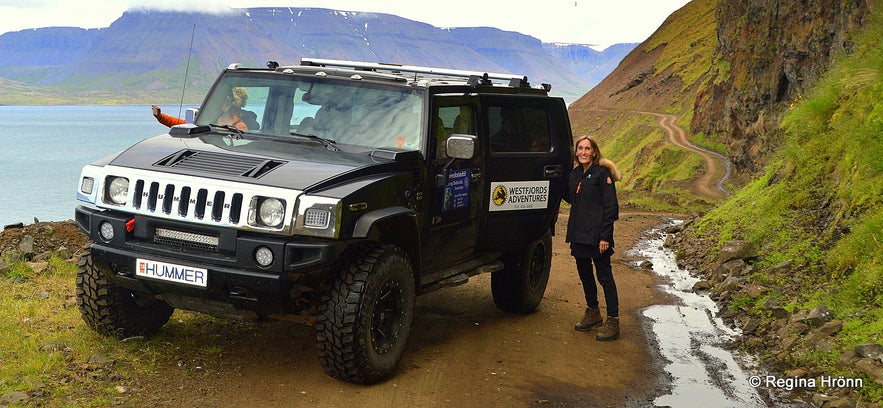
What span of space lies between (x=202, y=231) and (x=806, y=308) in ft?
20.0

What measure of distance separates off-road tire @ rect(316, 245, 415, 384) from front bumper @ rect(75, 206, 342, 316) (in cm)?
23

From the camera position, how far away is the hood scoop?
20.4 feet

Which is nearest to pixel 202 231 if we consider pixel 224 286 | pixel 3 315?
pixel 224 286

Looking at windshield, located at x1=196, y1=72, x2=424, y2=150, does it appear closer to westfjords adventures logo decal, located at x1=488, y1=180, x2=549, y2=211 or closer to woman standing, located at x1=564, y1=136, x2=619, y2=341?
westfjords adventures logo decal, located at x1=488, y1=180, x2=549, y2=211

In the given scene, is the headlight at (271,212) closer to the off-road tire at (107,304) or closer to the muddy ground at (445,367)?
the muddy ground at (445,367)

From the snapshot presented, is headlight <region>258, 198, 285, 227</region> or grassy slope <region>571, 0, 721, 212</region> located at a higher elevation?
headlight <region>258, 198, 285, 227</region>

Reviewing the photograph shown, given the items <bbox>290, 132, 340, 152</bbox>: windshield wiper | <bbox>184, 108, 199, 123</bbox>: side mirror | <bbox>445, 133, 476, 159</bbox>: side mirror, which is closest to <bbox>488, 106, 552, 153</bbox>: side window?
<bbox>445, 133, 476, 159</bbox>: side mirror

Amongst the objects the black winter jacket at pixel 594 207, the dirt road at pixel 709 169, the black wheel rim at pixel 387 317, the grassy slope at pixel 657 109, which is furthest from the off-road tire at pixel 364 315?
the dirt road at pixel 709 169

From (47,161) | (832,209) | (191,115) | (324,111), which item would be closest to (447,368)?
(324,111)


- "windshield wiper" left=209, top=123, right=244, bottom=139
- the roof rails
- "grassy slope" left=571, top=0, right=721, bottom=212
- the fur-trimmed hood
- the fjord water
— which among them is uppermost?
the roof rails

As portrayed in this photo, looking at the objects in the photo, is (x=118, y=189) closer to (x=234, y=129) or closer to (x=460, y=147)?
(x=234, y=129)

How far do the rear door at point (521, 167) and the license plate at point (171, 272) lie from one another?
2.93 metres

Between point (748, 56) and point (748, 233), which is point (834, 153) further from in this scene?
point (748, 56)

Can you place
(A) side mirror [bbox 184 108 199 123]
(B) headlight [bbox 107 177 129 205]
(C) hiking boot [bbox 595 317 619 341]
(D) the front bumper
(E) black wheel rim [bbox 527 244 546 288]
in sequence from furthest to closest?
(E) black wheel rim [bbox 527 244 546 288]
(C) hiking boot [bbox 595 317 619 341]
(A) side mirror [bbox 184 108 199 123]
(B) headlight [bbox 107 177 129 205]
(D) the front bumper
